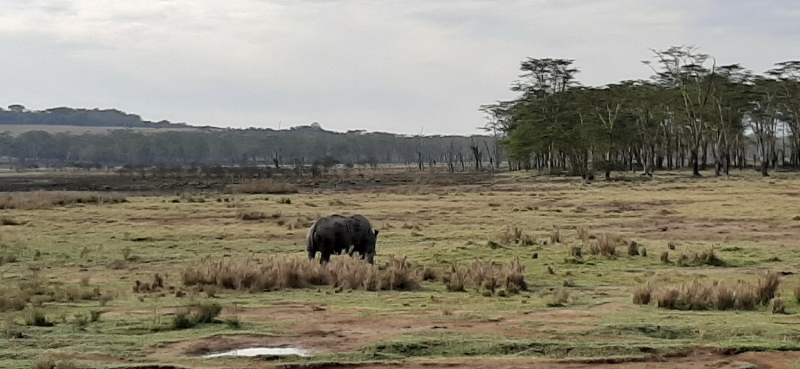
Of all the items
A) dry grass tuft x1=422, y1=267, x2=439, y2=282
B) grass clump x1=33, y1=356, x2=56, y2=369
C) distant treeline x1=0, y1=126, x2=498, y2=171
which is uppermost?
distant treeline x1=0, y1=126, x2=498, y2=171

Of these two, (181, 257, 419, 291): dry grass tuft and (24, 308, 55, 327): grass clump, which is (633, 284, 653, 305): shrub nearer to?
(181, 257, 419, 291): dry grass tuft

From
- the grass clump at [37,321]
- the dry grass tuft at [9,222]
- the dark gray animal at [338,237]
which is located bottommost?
the dry grass tuft at [9,222]

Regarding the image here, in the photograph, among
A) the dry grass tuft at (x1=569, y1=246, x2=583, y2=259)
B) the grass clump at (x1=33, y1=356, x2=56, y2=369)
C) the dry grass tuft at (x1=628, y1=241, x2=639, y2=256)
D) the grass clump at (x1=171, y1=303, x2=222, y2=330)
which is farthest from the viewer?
the dry grass tuft at (x1=628, y1=241, x2=639, y2=256)

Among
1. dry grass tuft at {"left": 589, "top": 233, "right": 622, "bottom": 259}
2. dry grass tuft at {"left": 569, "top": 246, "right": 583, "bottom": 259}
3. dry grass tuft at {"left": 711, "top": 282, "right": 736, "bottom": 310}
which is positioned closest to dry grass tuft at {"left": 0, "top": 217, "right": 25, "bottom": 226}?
dry grass tuft at {"left": 569, "top": 246, "right": 583, "bottom": 259}

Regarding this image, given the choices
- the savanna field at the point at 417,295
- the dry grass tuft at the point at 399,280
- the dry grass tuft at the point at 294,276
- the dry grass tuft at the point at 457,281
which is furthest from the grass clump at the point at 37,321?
the dry grass tuft at the point at 457,281

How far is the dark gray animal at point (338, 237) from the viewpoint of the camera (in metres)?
18.7

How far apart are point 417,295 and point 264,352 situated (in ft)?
17.2

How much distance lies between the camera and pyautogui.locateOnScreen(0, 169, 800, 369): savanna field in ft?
31.8

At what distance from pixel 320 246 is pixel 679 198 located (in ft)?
88.1

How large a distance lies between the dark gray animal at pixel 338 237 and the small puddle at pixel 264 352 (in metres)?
8.33

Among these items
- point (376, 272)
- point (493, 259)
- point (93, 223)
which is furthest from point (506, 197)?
point (376, 272)

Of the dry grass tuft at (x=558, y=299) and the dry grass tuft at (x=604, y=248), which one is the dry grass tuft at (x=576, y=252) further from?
the dry grass tuft at (x=558, y=299)

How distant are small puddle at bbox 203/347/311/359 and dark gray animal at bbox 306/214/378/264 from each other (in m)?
8.33

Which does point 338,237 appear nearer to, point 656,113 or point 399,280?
point 399,280
